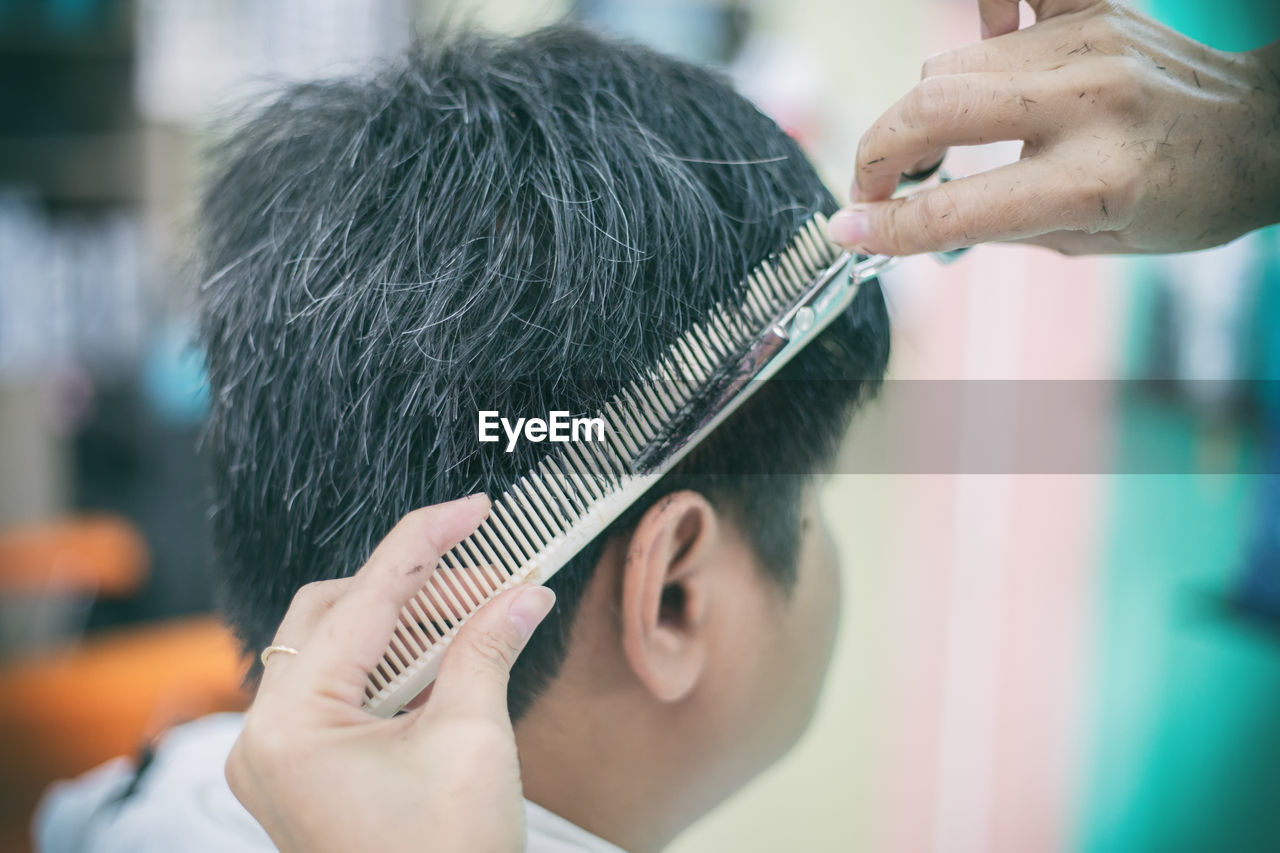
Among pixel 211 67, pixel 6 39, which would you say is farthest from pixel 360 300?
pixel 6 39

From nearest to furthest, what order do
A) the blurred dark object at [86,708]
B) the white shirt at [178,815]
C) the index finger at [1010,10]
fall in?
the index finger at [1010,10], the white shirt at [178,815], the blurred dark object at [86,708]

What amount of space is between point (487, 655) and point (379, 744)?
6cm

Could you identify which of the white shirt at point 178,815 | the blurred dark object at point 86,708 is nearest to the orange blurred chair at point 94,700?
the blurred dark object at point 86,708

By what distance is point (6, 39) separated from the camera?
192 centimetres

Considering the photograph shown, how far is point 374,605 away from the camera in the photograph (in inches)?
16.2

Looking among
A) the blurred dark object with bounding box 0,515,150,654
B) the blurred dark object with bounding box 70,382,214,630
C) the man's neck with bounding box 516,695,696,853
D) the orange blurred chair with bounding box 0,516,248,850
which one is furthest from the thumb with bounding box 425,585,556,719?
the blurred dark object with bounding box 70,382,214,630

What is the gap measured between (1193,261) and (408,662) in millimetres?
943

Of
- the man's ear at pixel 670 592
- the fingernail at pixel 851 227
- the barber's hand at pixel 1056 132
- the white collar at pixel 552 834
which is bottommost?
the white collar at pixel 552 834

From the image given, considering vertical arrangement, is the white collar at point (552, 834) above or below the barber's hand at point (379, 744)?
below

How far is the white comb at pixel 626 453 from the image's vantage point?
0.45 meters

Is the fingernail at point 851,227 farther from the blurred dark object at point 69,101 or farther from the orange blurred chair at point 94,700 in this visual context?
the blurred dark object at point 69,101

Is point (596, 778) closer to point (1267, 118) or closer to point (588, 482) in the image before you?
point (588, 482)

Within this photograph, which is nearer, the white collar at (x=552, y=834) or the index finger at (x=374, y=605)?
the index finger at (x=374, y=605)

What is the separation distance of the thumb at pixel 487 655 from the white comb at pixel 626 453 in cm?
2
